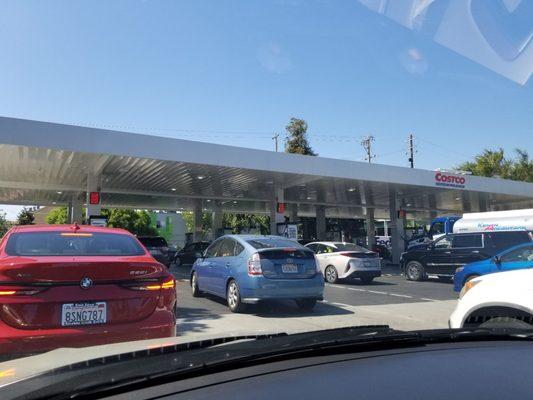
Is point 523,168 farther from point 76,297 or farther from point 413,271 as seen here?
point 76,297

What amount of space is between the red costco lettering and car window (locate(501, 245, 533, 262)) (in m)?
14.1

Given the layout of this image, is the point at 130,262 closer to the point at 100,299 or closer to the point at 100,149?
the point at 100,299

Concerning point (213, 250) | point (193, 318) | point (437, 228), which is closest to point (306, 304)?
point (213, 250)

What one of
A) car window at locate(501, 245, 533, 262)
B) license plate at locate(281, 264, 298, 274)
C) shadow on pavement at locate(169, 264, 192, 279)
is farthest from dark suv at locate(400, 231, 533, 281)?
license plate at locate(281, 264, 298, 274)

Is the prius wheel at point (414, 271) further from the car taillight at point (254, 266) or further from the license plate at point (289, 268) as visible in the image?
the car taillight at point (254, 266)

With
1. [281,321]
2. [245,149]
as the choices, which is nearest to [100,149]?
[245,149]

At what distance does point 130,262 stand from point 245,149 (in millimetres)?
15875

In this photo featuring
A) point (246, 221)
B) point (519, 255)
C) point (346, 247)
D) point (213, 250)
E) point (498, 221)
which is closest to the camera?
point (213, 250)

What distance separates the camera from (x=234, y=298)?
9969mm

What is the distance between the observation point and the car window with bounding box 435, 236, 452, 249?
713 inches

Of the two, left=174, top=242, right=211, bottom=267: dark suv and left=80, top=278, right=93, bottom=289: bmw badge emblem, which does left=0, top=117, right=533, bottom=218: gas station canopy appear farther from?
left=80, top=278, right=93, bottom=289: bmw badge emblem

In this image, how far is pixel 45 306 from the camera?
4.32 m

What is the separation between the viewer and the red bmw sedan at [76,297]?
425 centimetres

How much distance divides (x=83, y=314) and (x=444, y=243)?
1595 cm
